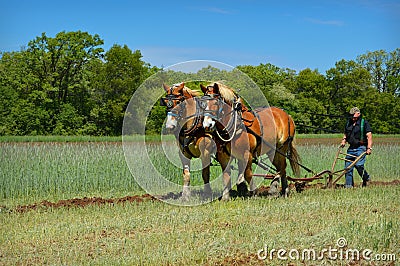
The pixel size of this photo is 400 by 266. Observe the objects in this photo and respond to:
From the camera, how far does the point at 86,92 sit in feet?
159

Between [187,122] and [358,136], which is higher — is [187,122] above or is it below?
above

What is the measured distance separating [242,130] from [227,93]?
785 mm

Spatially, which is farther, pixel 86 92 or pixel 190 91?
pixel 86 92

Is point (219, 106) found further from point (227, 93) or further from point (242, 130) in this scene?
point (242, 130)

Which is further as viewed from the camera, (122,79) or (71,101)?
(71,101)

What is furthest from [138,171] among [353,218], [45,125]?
[45,125]

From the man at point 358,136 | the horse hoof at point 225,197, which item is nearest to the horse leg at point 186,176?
the horse hoof at point 225,197

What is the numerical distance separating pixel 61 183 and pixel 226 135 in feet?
18.3

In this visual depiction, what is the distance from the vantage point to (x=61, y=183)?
12.8 metres

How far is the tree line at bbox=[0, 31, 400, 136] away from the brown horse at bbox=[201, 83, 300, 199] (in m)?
26.2

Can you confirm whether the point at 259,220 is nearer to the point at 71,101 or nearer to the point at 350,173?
the point at 350,173

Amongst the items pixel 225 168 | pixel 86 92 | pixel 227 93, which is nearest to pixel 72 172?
pixel 225 168

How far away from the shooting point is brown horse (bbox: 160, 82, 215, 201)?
9141mm

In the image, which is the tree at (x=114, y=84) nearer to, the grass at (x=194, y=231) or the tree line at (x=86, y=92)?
the tree line at (x=86, y=92)
